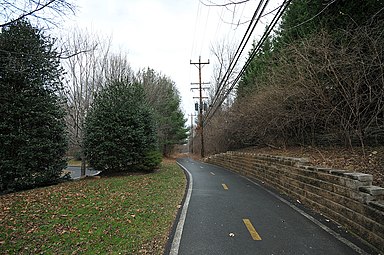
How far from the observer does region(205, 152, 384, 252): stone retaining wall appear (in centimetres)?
411

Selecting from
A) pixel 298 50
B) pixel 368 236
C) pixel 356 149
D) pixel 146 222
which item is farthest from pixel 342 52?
pixel 146 222

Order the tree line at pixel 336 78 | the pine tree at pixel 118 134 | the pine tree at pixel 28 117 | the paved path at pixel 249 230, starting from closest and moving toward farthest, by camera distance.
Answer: the paved path at pixel 249 230
the tree line at pixel 336 78
the pine tree at pixel 28 117
the pine tree at pixel 118 134

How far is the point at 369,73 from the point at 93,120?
12.7 meters

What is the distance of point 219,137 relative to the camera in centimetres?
2689

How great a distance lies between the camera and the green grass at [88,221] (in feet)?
14.7

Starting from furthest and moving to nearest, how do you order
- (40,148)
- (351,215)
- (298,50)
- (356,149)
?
(40,148), (298,50), (356,149), (351,215)

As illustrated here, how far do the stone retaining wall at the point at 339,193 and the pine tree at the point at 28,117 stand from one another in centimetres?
988

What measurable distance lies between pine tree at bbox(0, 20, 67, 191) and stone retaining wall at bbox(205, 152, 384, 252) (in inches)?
389

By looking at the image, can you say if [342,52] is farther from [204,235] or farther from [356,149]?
[204,235]

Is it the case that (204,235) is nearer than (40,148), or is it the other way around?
(204,235)

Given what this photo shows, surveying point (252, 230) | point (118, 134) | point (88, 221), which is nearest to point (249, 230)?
point (252, 230)

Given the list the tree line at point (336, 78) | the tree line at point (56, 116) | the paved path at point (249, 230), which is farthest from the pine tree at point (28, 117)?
the tree line at point (336, 78)

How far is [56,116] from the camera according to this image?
1152 cm

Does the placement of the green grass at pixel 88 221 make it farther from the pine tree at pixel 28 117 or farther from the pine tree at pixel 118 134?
the pine tree at pixel 118 134
